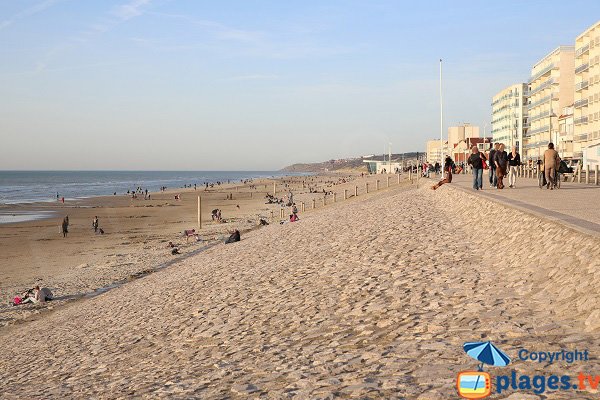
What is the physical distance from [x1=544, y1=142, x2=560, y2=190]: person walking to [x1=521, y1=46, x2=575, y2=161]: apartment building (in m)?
64.7

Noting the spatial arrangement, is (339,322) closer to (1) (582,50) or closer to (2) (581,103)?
(2) (581,103)

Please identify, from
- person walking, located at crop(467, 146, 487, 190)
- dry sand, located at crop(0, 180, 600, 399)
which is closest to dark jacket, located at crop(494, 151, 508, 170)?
person walking, located at crop(467, 146, 487, 190)

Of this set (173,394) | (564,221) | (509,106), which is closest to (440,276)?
(564,221)

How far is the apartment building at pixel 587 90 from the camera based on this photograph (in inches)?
2613

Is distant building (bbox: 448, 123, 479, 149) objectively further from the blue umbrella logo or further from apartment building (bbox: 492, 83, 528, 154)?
the blue umbrella logo

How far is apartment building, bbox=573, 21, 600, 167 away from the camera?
218ft

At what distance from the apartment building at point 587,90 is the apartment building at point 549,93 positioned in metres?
10.0

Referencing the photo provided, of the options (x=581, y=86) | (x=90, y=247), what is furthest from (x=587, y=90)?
(x=90, y=247)

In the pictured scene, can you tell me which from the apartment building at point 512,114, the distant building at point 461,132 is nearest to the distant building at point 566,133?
the apartment building at point 512,114

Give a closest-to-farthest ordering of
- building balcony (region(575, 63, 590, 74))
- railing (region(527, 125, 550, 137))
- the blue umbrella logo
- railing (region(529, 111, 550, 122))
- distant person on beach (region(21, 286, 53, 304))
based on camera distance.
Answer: the blue umbrella logo → distant person on beach (region(21, 286, 53, 304)) → building balcony (region(575, 63, 590, 74)) → railing (region(529, 111, 550, 122)) → railing (region(527, 125, 550, 137))

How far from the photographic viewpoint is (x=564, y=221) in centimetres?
1074

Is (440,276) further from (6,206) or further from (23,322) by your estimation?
(6,206)

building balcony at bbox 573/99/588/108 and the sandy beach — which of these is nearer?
the sandy beach

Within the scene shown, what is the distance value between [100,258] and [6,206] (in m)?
44.9
